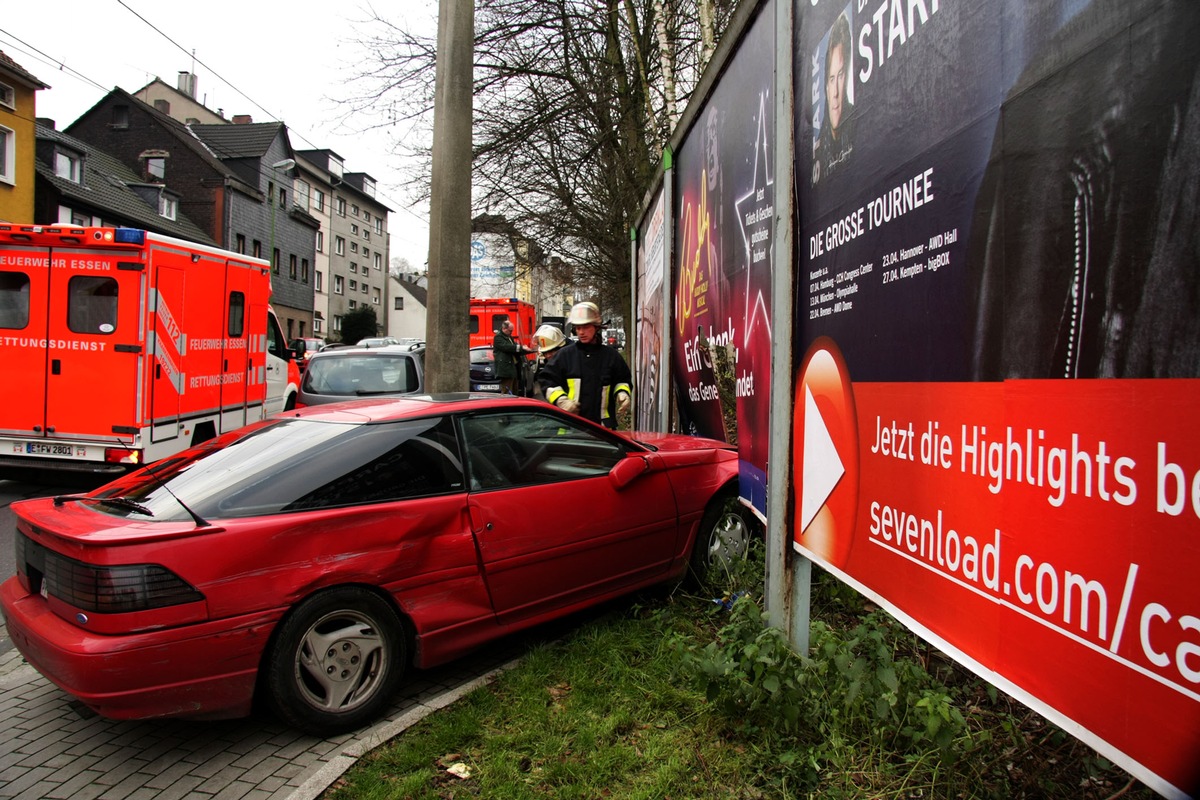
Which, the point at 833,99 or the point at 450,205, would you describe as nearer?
the point at 833,99

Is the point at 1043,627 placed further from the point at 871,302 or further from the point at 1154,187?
the point at 871,302

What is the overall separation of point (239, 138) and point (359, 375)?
146 ft

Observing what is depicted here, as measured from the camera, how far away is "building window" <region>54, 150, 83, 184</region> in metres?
27.6

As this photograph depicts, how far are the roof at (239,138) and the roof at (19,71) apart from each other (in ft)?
69.9

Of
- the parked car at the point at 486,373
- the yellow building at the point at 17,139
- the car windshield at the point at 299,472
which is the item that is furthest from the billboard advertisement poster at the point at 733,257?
the yellow building at the point at 17,139

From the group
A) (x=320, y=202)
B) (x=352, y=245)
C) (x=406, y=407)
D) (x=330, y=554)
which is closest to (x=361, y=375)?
(x=406, y=407)

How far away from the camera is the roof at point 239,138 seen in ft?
151

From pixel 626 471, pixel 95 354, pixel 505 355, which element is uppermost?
pixel 505 355

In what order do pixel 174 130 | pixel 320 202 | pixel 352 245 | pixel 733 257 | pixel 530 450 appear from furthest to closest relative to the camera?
1. pixel 352 245
2. pixel 320 202
3. pixel 174 130
4. pixel 733 257
5. pixel 530 450

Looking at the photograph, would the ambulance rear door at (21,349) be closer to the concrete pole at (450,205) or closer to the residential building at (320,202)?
the concrete pole at (450,205)

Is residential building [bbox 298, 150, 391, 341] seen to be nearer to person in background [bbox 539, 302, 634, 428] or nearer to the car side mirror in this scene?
person in background [bbox 539, 302, 634, 428]

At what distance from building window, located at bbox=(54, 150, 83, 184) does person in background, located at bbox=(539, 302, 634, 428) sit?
28.7 m

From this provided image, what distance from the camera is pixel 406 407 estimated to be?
4074mm

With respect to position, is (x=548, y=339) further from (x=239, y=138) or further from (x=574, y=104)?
(x=239, y=138)
